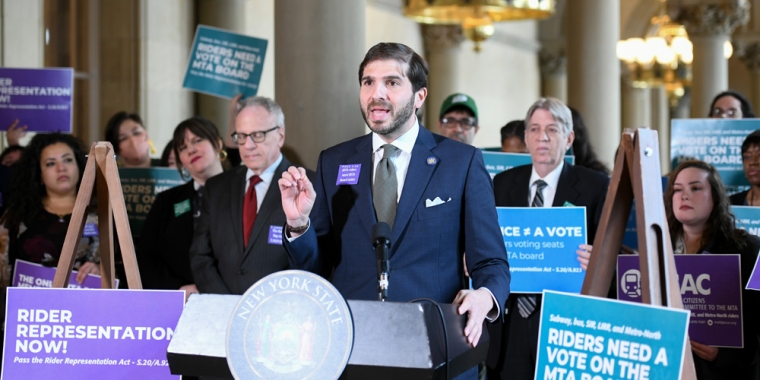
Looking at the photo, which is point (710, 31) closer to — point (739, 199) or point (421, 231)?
point (739, 199)

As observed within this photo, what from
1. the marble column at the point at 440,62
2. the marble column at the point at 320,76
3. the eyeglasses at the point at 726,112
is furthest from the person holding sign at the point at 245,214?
the marble column at the point at 440,62

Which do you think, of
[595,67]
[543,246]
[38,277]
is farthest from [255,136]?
[595,67]

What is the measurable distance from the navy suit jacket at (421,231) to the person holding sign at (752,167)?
2.93m

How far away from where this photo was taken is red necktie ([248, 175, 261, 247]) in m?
4.45

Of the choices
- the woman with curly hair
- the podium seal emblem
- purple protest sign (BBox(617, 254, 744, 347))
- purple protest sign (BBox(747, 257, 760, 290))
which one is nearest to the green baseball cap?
the woman with curly hair

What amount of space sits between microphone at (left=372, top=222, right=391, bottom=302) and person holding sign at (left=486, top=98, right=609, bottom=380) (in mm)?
1693

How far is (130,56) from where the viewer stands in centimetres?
895

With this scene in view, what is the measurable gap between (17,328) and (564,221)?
220cm

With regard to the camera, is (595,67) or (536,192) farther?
(595,67)

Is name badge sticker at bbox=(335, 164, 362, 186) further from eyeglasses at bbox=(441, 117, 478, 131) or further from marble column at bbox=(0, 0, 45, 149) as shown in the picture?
marble column at bbox=(0, 0, 45, 149)

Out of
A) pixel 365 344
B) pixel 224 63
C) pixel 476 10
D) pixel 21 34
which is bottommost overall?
pixel 365 344

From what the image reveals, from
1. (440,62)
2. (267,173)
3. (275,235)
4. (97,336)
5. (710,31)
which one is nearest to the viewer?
(97,336)

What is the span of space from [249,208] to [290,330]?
209 cm

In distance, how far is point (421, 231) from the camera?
120 inches
